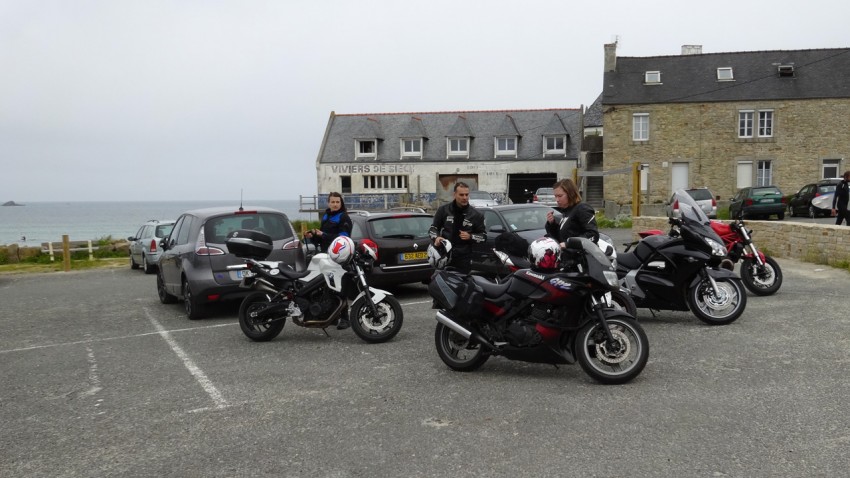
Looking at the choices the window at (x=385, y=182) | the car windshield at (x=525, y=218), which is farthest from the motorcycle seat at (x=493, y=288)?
the window at (x=385, y=182)

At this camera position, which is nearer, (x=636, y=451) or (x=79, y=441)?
(x=636, y=451)

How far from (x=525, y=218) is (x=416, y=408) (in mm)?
7778

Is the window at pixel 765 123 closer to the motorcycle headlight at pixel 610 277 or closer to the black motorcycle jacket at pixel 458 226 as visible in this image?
the black motorcycle jacket at pixel 458 226

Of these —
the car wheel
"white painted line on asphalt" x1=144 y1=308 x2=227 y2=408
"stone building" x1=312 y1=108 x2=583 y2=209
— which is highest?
"stone building" x1=312 y1=108 x2=583 y2=209

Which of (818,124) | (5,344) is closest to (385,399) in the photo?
(5,344)

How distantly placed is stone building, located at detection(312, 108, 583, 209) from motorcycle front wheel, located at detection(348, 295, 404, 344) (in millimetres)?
46281

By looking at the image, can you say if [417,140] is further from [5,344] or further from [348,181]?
[5,344]

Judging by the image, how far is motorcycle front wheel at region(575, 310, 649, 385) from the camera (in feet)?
18.8

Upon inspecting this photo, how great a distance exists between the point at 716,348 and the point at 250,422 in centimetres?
441

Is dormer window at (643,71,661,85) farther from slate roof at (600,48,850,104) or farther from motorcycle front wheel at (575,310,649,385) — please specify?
motorcycle front wheel at (575,310,649,385)

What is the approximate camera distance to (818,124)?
1649 inches

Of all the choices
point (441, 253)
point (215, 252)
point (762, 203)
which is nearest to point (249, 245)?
point (215, 252)

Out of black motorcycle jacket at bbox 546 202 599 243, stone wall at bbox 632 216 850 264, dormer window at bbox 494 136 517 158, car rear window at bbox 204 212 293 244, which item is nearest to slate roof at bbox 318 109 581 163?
dormer window at bbox 494 136 517 158

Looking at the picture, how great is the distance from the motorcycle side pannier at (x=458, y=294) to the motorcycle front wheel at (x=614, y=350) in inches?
37.1
